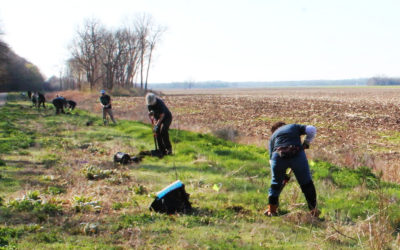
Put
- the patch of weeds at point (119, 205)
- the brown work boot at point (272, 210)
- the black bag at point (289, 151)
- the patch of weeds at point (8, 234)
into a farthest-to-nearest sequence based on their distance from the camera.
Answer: the patch of weeds at point (119, 205) → the brown work boot at point (272, 210) → the black bag at point (289, 151) → the patch of weeds at point (8, 234)

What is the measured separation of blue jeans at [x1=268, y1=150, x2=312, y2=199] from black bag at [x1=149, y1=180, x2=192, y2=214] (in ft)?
5.20

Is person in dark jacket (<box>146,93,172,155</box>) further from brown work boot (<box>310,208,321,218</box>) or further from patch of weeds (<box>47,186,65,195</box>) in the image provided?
brown work boot (<box>310,208,321,218</box>)

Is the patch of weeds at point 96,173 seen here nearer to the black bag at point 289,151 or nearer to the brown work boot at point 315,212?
the black bag at point 289,151

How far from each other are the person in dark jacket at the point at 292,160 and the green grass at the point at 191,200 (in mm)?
300

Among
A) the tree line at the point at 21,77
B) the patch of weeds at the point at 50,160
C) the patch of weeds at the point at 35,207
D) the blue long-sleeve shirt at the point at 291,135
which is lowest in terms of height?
the patch of weeds at the point at 50,160

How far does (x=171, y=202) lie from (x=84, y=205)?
156cm

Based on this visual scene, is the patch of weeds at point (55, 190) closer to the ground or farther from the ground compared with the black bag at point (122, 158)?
closer to the ground

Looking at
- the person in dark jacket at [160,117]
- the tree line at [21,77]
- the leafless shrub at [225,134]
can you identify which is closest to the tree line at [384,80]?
the tree line at [21,77]

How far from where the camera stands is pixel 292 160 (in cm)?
598

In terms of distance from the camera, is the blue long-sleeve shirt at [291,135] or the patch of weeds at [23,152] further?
the patch of weeds at [23,152]

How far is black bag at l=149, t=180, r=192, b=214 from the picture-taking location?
626 centimetres

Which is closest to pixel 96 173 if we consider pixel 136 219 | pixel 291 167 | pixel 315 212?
pixel 136 219

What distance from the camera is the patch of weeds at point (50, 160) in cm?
1020

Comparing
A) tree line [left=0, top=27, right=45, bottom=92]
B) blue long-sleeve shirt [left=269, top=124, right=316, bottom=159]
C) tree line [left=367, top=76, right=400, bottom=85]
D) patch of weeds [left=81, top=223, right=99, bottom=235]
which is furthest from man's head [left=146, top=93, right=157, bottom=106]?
tree line [left=367, top=76, right=400, bottom=85]
